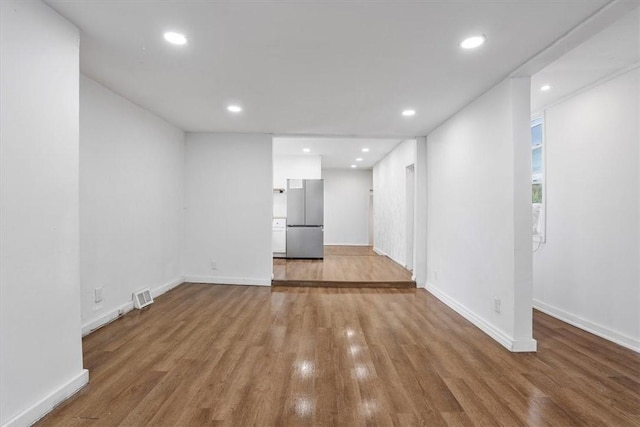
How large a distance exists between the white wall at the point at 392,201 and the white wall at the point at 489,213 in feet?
5.31

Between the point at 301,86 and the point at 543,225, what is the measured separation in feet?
10.9

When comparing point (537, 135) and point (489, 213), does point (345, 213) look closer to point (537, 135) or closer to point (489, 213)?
point (537, 135)

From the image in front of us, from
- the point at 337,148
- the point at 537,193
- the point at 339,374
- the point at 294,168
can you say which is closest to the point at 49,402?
the point at 339,374

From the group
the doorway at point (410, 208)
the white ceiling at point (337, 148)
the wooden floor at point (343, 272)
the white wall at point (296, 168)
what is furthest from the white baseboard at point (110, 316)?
the doorway at point (410, 208)

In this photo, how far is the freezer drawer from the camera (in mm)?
6910

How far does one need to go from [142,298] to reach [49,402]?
204cm

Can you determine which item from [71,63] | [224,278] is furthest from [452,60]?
[224,278]

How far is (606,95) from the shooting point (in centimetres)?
295

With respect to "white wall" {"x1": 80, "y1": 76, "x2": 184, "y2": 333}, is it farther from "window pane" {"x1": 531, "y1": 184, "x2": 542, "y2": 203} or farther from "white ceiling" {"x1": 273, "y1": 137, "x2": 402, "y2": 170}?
"window pane" {"x1": 531, "y1": 184, "x2": 542, "y2": 203}

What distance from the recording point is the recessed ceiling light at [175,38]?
2.12 m

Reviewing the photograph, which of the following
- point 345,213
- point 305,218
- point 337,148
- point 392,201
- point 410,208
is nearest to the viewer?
point 410,208

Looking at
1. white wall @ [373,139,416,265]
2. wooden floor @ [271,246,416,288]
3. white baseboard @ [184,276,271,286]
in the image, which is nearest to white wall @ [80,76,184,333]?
white baseboard @ [184,276,271,286]

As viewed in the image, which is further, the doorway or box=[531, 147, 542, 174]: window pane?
the doorway

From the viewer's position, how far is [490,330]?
2.98 m
